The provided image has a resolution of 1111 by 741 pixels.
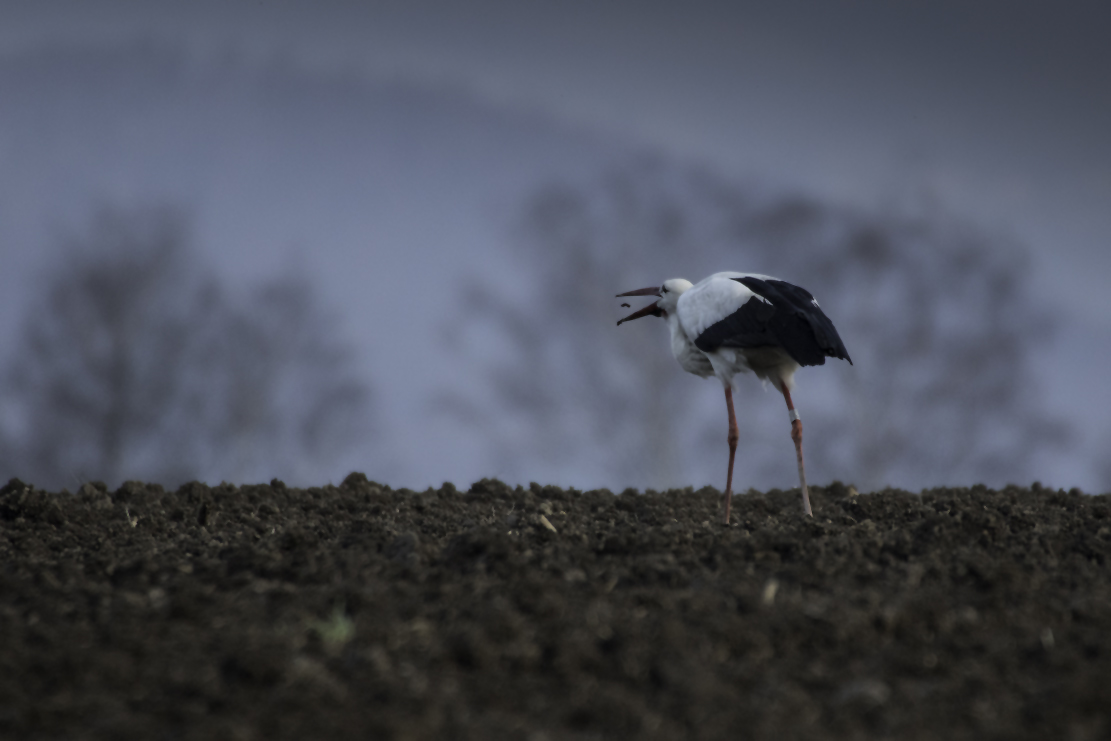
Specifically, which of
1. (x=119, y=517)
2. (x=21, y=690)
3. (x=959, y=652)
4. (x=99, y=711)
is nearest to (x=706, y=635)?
(x=959, y=652)

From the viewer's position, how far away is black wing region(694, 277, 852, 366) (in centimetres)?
632

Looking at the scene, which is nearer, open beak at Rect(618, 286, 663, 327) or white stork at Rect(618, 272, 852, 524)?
white stork at Rect(618, 272, 852, 524)

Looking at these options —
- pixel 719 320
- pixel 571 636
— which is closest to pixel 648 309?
pixel 719 320

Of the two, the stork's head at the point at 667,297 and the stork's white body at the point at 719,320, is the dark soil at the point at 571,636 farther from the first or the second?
the stork's head at the point at 667,297

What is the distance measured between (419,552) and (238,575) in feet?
2.80

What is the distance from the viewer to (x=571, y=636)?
3.14 metres

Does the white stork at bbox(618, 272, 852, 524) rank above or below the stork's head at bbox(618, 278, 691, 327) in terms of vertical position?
below

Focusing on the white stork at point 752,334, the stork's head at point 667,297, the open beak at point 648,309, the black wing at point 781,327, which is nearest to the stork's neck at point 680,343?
the white stork at point 752,334

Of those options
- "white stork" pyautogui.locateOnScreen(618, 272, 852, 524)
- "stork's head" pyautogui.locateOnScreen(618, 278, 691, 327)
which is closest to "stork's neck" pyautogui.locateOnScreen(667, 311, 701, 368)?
"white stork" pyautogui.locateOnScreen(618, 272, 852, 524)

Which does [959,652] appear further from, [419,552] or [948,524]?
[419,552]

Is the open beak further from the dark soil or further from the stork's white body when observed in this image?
the dark soil

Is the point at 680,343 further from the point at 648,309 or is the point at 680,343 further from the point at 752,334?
the point at 752,334

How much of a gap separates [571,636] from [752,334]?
156 inches

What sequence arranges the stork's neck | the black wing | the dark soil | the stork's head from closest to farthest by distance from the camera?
the dark soil → the black wing → the stork's neck → the stork's head
